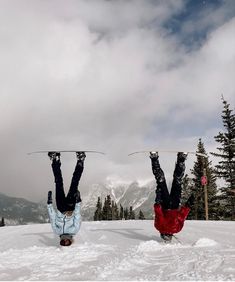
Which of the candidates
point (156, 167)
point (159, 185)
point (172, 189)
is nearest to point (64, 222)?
point (159, 185)

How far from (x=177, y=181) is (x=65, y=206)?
9.66 ft

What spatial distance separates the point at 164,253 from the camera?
8461mm

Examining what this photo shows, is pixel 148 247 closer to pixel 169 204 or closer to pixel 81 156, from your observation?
pixel 169 204

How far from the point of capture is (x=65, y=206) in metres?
10.7

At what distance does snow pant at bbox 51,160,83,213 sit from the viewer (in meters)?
10.7

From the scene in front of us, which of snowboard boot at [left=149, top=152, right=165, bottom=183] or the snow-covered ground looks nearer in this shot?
the snow-covered ground

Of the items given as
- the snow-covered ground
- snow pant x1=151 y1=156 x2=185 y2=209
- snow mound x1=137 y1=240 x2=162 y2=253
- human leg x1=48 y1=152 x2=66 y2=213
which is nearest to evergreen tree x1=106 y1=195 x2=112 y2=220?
human leg x1=48 y1=152 x2=66 y2=213

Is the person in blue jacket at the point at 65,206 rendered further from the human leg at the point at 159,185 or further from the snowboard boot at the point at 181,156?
the snowboard boot at the point at 181,156

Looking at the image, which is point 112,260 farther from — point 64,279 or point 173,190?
Answer: point 173,190

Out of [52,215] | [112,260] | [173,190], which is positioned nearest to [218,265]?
[112,260]

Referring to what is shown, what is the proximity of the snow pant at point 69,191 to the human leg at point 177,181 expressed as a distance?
244 centimetres

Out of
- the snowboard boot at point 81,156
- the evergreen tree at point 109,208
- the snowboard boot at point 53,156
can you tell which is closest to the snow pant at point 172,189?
the snowboard boot at point 81,156

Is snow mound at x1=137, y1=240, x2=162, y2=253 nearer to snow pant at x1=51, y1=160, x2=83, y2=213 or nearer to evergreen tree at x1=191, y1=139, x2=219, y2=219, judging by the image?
snow pant at x1=51, y1=160, x2=83, y2=213

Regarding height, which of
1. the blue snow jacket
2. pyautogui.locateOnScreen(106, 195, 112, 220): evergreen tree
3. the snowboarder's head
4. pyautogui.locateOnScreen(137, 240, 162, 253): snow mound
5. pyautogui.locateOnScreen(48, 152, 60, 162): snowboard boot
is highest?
pyautogui.locateOnScreen(106, 195, 112, 220): evergreen tree
